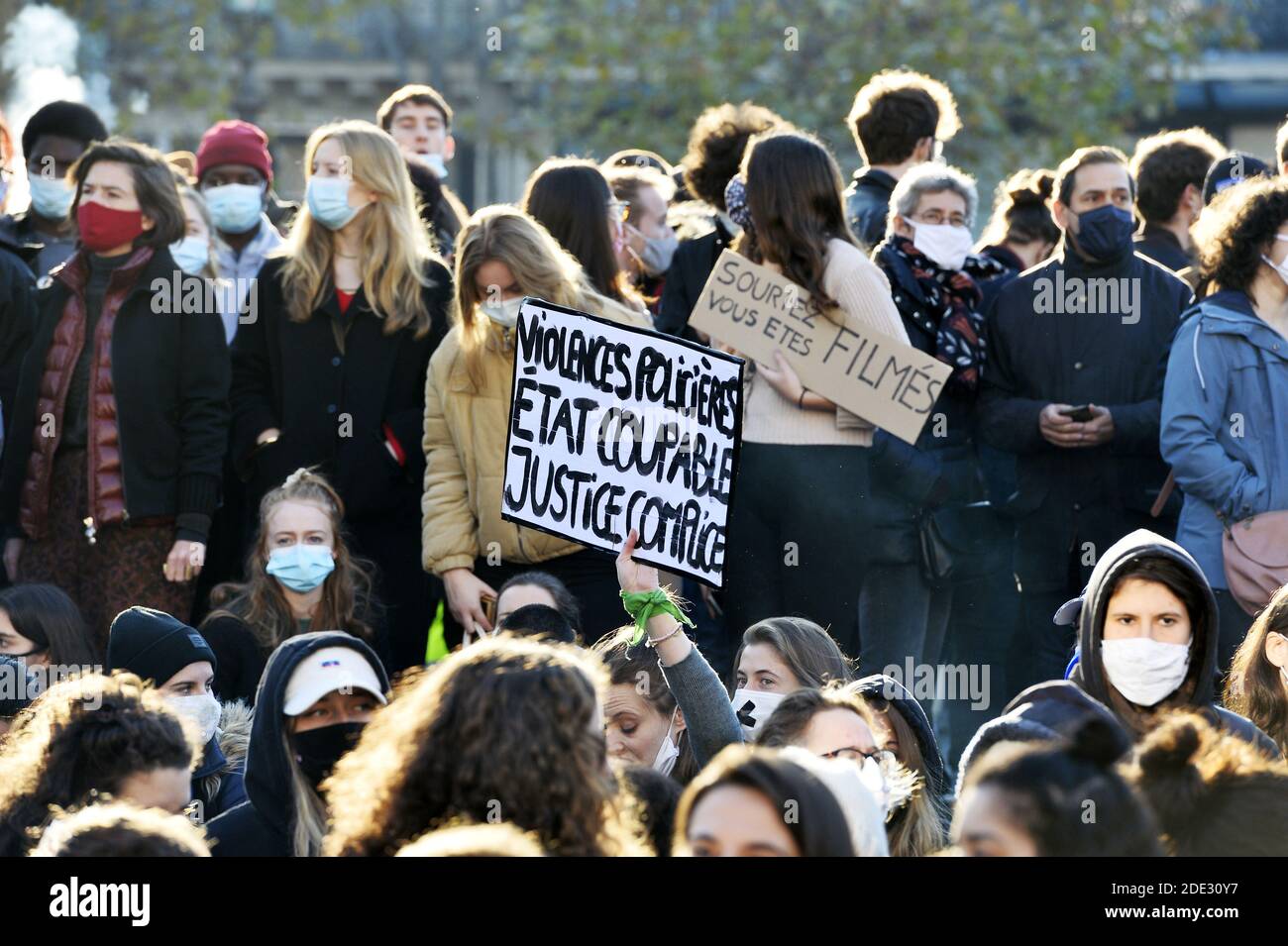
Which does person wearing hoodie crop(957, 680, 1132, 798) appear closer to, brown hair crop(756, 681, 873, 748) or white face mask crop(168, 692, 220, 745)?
brown hair crop(756, 681, 873, 748)

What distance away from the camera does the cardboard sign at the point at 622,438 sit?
612 cm

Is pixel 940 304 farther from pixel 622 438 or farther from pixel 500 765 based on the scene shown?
pixel 500 765

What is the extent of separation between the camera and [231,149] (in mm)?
9195

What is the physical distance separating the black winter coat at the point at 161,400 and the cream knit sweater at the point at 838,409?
73.6 inches

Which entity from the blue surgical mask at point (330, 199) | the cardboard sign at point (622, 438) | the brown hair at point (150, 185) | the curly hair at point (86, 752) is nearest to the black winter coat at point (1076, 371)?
the cardboard sign at point (622, 438)

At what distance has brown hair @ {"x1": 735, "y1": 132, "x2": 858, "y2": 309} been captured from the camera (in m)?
7.14

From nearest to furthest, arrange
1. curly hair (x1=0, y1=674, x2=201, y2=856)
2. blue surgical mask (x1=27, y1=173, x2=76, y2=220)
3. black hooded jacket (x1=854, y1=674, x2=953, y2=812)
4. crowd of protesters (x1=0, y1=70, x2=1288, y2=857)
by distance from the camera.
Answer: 1. curly hair (x1=0, y1=674, x2=201, y2=856)
2. black hooded jacket (x1=854, y1=674, x2=953, y2=812)
3. crowd of protesters (x1=0, y1=70, x2=1288, y2=857)
4. blue surgical mask (x1=27, y1=173, x2=76, y2=220)

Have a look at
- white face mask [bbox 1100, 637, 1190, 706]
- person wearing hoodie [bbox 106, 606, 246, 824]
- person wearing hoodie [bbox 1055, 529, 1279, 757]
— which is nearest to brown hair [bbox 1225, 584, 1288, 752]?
person wearing hoodie [bbox 1055, 529, 1279, 757]

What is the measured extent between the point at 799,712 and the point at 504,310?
2.17 m

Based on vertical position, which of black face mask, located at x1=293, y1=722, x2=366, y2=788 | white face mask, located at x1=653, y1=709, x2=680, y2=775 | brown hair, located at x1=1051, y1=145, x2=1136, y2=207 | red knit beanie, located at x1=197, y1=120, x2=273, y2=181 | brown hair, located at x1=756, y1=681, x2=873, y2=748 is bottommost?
white face mask, located at x1=653, y1=709, x2=680, y2=775

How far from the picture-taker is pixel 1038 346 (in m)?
7.79

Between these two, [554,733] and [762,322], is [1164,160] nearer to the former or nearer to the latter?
[762,322]

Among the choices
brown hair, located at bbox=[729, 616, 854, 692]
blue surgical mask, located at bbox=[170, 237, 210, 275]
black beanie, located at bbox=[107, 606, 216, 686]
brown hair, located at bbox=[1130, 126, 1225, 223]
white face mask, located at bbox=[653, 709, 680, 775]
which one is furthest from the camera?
brown hair, located at bbox=[1130, 126, 1225, 223]

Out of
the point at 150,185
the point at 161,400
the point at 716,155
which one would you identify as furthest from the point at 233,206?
the point at 716,155
